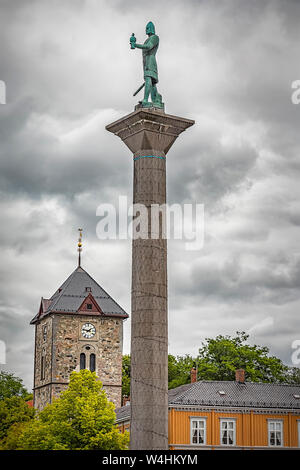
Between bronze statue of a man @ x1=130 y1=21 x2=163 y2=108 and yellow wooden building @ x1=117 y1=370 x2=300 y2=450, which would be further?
yellow wooden building @ x1=117 y1=370 x2=300 y2=450

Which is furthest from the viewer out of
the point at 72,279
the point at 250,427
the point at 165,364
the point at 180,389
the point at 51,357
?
the point at 72,279

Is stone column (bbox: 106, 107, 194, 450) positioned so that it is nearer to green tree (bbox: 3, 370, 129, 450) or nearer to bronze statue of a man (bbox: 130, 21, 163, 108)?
bronze statue of a man (bbox: 130, 21, 163, 108)

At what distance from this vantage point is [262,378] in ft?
233

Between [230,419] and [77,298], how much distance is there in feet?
72.6

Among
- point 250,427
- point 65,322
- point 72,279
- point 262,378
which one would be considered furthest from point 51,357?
point 250,427

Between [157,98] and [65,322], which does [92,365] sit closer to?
[65,322]

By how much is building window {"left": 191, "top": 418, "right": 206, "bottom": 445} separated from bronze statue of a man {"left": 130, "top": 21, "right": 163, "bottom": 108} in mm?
25268

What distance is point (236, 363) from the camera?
234ft

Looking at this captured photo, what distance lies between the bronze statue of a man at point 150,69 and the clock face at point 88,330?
40.6 metres

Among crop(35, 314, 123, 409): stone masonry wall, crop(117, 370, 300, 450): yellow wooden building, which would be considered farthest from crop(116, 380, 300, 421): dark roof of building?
crop(35, 314, 123, 409): stone masonry wall

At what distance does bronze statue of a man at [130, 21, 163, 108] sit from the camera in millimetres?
31859

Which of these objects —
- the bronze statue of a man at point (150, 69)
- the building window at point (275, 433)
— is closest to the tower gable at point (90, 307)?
the building window at point (275, 433)
